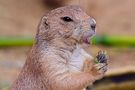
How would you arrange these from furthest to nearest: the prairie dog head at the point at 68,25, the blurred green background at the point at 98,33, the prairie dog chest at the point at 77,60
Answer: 1. the blurred green background at the point at 98,33
2. the prairie dog chest at the point at 77,60
3. the prairie dog head at the point at 68,25

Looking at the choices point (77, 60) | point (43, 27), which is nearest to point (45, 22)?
point (43, 27)

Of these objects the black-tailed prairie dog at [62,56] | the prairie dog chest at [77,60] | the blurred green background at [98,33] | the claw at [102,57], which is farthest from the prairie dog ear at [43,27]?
the blurred green background at [98,33]

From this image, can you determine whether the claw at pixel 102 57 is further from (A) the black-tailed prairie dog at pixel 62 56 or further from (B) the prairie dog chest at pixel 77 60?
(B) the prairie dog chest at pixel 77 60

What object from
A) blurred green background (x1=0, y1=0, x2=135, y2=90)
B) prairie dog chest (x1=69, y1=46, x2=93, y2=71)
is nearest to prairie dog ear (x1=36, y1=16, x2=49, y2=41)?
prairie dog chest (x1=69, y1=46, x2=93, y2=71)

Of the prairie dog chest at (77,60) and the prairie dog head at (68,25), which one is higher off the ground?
the prairie dog head at (68,25)

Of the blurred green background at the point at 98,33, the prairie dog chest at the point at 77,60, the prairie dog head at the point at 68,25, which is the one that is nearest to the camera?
the prairie dog head at the point at 68,25

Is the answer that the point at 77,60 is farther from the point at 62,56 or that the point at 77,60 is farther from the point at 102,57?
the point at 102,57

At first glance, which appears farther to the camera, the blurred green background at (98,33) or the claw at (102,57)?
the blurred green background at (98,33)
